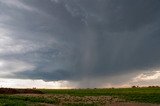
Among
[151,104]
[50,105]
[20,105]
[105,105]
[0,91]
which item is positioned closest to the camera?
[20,105]

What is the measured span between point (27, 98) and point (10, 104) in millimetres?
11092

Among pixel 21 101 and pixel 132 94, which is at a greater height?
pixel 132 94

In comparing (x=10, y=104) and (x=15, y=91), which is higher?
(x=15, y=91)

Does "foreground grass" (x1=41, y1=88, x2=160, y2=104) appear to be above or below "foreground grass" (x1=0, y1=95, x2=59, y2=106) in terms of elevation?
above

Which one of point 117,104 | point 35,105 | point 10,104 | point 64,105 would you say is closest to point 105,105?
point 117,104

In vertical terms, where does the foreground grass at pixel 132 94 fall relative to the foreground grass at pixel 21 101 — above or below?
above

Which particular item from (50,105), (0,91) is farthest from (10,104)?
(0,91)

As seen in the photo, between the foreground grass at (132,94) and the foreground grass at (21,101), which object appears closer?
the foreground grass at (21,101)

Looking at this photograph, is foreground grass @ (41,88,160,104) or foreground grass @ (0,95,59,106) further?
foreground grass @ (41,88,160,104)

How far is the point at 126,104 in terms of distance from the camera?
52.5 metres

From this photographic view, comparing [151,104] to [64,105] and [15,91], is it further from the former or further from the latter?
[15,91]

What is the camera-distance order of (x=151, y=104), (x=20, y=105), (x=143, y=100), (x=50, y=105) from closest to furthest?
(x=20, y=105) → (x=50, y=105) → (x=151, y=104) → (x=143, y=100)

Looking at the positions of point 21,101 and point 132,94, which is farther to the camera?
point 132,94

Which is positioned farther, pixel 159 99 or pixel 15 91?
pixel 15 91
